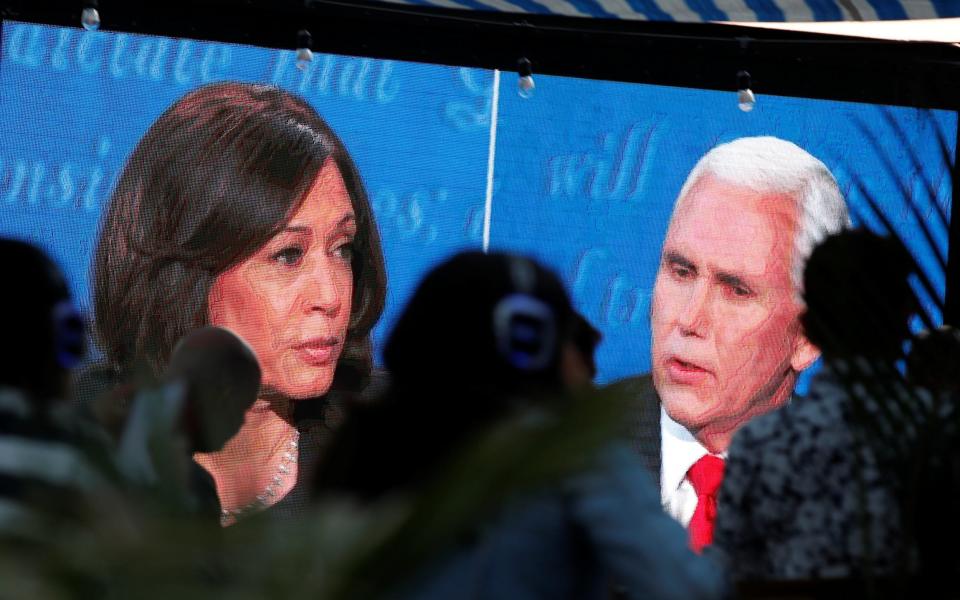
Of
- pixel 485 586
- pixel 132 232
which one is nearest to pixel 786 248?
pixel 132 232

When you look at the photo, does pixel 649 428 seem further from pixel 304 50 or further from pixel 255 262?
pixel 304 50

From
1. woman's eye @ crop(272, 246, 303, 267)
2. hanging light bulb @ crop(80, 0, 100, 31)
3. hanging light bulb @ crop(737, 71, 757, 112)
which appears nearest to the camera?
hanging light bulb @ crop(80, 0, 100, 31)

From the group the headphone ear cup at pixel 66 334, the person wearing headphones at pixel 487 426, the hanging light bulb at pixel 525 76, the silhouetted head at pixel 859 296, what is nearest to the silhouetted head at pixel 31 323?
the headphone ear cup at pixel 66 334

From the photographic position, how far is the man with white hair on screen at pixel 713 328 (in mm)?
4793

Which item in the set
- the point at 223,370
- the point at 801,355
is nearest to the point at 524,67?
the point at 801,355

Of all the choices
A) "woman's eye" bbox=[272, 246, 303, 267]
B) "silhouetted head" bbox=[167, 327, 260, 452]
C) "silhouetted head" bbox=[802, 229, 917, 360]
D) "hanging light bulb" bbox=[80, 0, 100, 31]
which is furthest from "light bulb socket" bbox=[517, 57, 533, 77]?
"silhouetted head" bbox=[802, 229, 917, 360]

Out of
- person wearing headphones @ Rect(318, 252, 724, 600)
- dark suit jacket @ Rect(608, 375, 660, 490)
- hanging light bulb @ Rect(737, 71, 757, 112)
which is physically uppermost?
hanging light bulb @ Rect(737, 71, 757, 112)

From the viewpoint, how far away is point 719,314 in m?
4.79

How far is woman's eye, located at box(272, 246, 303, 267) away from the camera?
4445 mm

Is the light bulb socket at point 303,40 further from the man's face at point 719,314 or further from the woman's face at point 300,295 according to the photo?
the man's face at point 719,314

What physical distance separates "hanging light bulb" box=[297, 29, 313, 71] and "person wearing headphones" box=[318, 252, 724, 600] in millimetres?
3065

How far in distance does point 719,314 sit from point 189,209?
1.93 m

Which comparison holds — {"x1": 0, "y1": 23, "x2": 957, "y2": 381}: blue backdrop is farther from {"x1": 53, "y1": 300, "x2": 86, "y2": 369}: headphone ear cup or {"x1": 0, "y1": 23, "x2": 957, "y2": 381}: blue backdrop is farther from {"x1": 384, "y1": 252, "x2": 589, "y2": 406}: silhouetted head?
{"x1": 384, "y1": 252, "x2": 589, "y2": 406}: silhouetted head

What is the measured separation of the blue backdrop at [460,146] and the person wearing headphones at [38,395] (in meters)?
2.73
